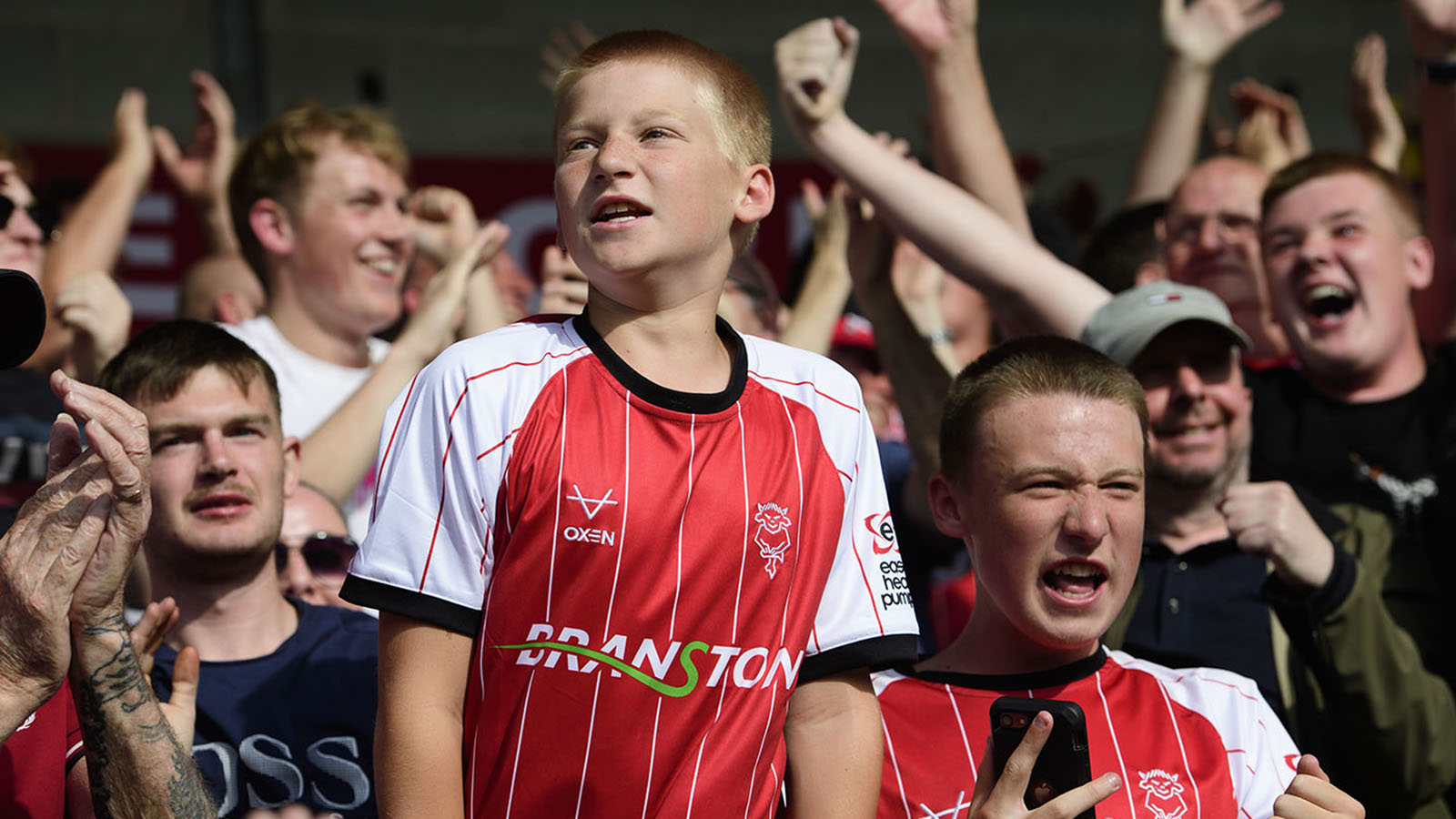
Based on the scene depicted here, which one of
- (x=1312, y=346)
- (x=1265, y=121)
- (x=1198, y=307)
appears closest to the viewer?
(x=1198, y=307)

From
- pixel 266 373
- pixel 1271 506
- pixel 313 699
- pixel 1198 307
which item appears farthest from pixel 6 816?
pixel 1198 307

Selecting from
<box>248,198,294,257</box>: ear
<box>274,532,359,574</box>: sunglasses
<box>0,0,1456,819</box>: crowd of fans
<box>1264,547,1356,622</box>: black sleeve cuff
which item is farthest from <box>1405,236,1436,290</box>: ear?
<box>248,198,294,257</box>: ear

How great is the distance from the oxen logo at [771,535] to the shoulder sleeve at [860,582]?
15cm

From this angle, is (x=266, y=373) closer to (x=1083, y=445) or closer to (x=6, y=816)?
(x=6, y=816)

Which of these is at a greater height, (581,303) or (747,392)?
(581,303)

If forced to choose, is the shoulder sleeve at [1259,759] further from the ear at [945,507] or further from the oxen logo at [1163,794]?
the ear at [945,507]

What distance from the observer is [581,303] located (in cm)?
345

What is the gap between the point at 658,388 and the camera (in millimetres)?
2131

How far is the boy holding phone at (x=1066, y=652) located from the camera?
248cm

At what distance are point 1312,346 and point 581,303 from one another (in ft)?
5.77

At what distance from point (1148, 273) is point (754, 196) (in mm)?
2396

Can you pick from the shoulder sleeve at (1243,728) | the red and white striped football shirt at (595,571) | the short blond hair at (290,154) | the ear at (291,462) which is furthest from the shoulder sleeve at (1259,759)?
the short blond hair at (290,154)

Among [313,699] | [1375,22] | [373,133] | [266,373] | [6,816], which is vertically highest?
[1375,22]

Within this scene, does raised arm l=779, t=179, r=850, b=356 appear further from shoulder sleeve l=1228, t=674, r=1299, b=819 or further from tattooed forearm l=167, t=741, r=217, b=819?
tattooed forearm l=167, t=741, r=217, b=819
